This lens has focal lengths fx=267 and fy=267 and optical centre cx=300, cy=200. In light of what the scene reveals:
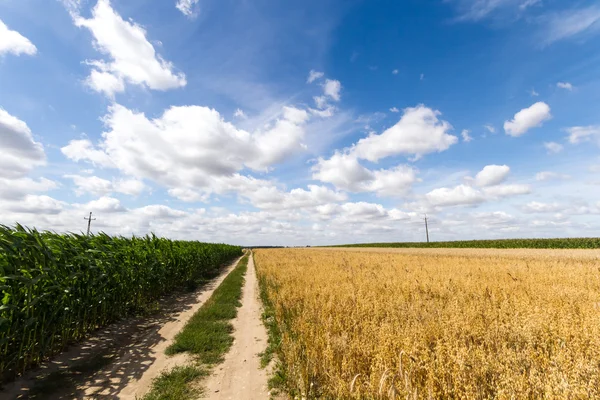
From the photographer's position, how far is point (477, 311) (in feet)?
19.5

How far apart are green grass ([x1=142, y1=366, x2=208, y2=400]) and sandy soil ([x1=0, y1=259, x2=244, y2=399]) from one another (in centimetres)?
22

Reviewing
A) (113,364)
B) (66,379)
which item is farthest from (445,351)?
(66,379)

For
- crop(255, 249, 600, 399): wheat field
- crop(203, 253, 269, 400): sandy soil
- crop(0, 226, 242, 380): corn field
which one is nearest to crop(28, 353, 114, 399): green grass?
crop(0, 226, 242, 380): corn field

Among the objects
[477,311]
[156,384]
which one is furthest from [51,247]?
[477,311]

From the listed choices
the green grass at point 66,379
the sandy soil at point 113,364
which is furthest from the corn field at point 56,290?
the green grass at point 66,379

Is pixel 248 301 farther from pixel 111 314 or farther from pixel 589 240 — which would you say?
pixel 589 240

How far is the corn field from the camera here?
16.3ft

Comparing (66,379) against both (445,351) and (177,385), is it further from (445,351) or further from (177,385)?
(445,351)

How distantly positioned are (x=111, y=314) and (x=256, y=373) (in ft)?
20.8

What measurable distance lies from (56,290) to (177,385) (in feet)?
12.4

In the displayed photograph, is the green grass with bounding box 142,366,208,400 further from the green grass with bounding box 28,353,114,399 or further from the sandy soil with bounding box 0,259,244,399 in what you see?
the green grass with bounding box 28,353,114,399

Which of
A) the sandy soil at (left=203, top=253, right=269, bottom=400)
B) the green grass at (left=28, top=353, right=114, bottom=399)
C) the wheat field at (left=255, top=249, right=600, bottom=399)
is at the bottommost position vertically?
the sandy soil at (left=203, top=253, right=269, bottom=400)

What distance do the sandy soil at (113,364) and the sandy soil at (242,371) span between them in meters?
1.07

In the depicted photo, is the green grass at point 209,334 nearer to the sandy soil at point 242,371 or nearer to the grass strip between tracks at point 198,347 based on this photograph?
the grass strip between tracks at point 198,347
